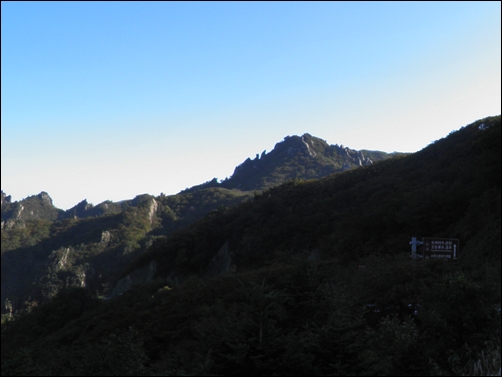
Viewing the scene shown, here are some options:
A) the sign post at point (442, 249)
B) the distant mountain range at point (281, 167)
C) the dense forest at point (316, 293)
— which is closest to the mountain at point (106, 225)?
the distant mountain range at point (281, 167)

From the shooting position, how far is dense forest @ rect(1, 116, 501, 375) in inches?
252

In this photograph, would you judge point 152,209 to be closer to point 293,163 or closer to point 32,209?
point 293,163

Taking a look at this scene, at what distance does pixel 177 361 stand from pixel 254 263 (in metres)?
18.5

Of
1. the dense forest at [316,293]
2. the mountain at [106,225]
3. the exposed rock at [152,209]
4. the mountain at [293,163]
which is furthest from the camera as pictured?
the mountain at [293,163]

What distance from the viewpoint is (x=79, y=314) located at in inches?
890

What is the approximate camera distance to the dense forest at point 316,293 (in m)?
6.41

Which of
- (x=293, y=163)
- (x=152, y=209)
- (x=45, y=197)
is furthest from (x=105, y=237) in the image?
Answer: (x=45, y=197)

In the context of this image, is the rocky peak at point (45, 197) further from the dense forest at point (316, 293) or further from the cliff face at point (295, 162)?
the dense forest at point (316, 293)

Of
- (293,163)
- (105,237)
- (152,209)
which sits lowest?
(105,237)

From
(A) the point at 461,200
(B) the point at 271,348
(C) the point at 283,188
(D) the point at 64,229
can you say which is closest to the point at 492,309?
(B) the point at 271,348

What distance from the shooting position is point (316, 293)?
8773 millimetres

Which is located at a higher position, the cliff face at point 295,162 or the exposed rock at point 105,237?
the cliff face at point 295,162

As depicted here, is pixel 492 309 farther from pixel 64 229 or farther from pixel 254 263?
pixel 64 229

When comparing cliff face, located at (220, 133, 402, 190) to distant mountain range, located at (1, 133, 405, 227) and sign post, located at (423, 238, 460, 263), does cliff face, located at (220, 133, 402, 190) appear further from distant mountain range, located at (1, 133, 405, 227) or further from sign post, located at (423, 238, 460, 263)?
sign post, located at (423, 238, 460, 263)
